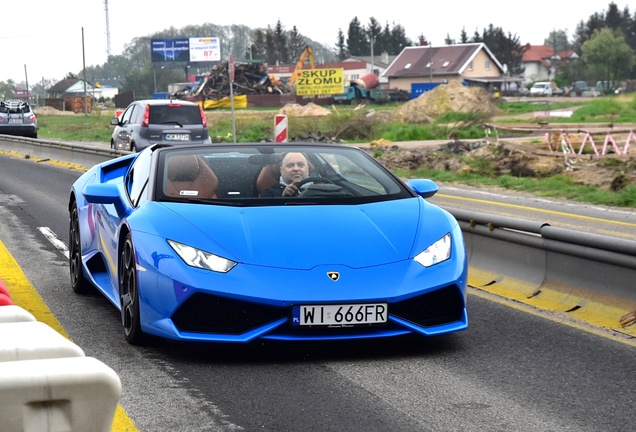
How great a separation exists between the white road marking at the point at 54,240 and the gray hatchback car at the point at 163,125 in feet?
36.6

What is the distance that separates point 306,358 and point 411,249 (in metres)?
0.84

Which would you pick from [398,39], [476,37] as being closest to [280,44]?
[398,39]

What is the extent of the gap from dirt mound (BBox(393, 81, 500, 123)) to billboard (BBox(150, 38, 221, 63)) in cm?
8451

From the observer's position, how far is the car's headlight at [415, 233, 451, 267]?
5082 millimetres

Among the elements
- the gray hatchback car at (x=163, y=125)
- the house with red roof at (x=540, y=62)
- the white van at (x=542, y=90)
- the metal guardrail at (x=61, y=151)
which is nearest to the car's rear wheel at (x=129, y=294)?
the metal guardrail at (x=61, y=151)

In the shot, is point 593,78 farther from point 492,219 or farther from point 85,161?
point 492,219

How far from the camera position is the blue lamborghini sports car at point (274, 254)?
4.79 m

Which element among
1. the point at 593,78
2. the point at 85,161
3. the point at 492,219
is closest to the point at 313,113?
the point at 85,161

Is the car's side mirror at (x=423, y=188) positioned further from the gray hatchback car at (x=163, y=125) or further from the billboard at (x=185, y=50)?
the billboard at (x=185, y=50)

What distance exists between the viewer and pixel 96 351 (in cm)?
524

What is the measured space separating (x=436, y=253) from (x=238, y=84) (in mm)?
93888

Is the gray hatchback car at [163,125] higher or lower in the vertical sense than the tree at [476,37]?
lower

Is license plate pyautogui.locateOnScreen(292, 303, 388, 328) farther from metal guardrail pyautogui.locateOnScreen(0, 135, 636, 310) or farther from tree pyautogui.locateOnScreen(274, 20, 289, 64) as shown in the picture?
tree pyautogui.locateOnScreen(274, 20, 289, 64)

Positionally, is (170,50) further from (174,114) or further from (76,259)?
(76,259)
